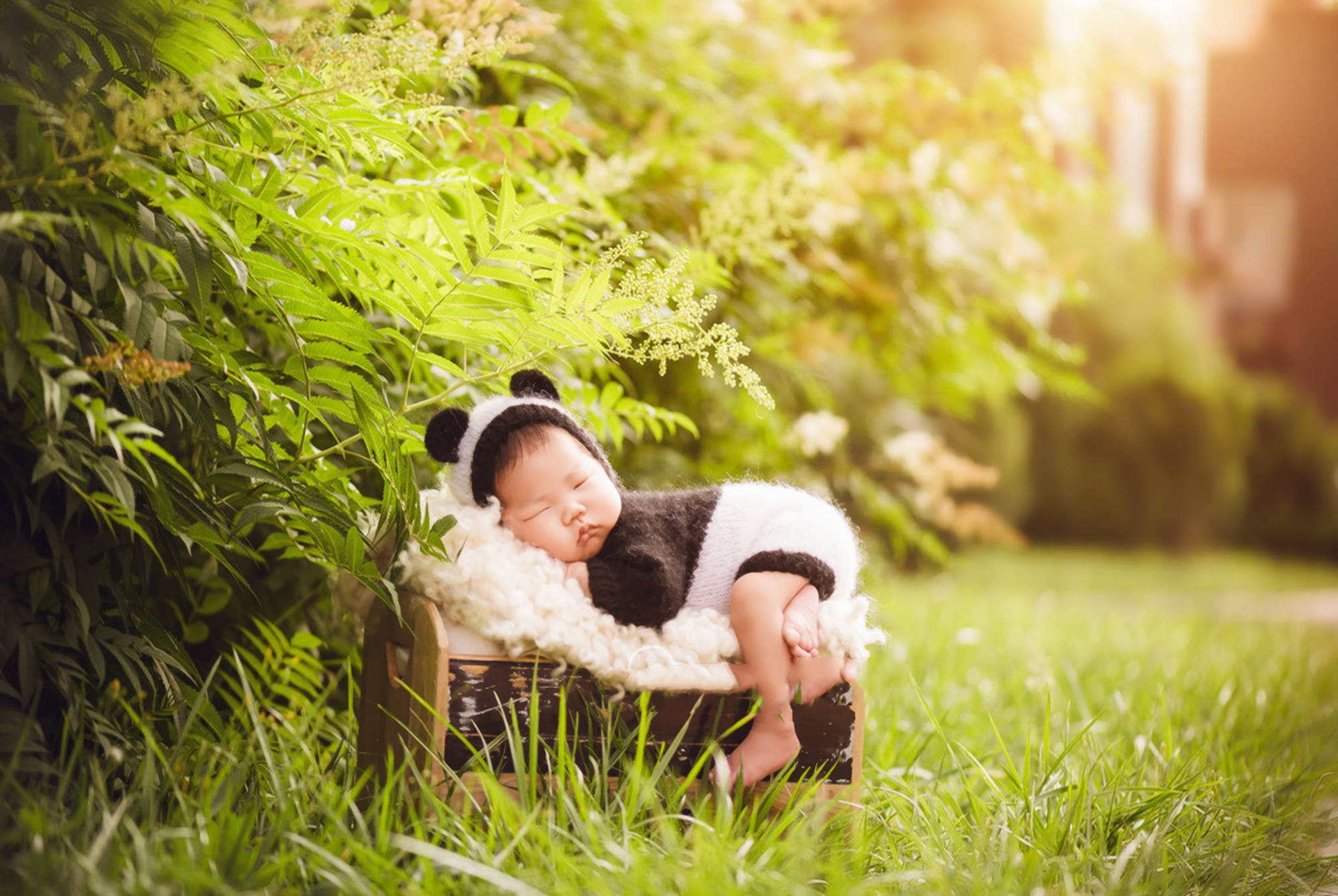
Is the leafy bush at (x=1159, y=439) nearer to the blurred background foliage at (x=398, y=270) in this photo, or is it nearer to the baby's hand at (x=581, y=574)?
the blurred background foliage at (x=398, y=270)

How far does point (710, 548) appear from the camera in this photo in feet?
5.75

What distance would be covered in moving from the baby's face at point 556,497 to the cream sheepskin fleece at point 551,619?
0.07 ft

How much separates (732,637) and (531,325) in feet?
1.83

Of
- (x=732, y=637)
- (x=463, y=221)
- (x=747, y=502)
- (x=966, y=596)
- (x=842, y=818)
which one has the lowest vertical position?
(x=966, y=596)

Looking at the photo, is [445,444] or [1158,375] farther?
[1158,375]

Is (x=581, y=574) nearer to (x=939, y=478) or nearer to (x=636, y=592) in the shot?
(x=636, y=592)

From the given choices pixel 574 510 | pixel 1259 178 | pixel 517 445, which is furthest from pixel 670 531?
pixel 1259 178

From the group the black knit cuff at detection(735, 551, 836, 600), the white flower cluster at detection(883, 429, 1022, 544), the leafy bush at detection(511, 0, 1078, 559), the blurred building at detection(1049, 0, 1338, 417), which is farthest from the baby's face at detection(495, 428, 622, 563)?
the blurred building at detection(1049, 0, 1338, 417)

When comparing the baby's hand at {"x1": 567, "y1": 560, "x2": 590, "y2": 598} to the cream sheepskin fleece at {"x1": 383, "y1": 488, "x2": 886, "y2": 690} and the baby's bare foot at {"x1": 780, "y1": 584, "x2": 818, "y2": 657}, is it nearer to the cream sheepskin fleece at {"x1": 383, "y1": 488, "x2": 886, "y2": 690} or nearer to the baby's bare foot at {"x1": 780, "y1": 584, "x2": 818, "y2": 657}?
the cream sheepskin fleece at {"x1": 383, "y1": 488, "x2": 886, "y2": 690}

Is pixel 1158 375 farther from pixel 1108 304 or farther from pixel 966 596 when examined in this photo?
pixel 966 596

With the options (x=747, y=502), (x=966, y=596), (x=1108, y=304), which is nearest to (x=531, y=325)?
(x=747, y=502)

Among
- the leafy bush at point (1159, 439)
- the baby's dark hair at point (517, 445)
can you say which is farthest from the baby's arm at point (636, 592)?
the leafy bush at point (1159, 439)

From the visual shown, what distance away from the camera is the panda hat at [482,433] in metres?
1.67

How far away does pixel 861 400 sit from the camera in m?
5.45
